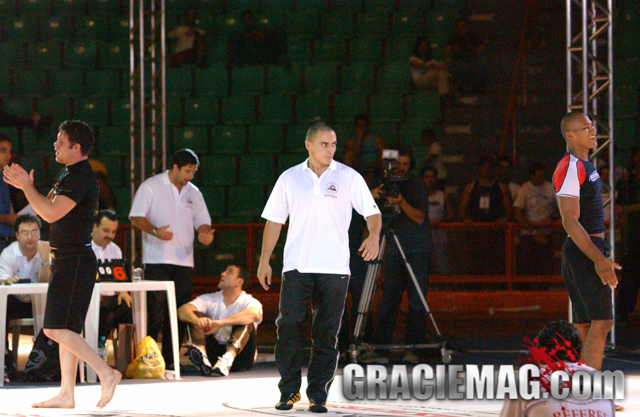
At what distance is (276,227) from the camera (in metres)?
5.37

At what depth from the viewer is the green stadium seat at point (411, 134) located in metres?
12.9

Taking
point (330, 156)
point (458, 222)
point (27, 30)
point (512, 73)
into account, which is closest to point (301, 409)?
point (330, 156)

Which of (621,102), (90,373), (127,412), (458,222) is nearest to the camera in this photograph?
(127,412)

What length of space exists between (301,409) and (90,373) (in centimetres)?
222

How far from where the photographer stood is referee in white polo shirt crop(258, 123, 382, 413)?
17.2 feet

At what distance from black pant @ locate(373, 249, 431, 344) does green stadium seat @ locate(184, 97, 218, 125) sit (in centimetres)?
610

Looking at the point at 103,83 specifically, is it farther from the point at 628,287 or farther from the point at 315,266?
the point at 315,266

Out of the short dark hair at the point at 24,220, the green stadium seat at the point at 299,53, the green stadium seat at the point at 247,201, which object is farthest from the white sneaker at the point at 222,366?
the green stadium seat at the point at 299,53

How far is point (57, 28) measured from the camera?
14.9 m

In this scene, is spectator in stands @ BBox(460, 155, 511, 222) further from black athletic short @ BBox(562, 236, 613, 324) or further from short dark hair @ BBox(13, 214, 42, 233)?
black athletic short @ BBox(562, 236, 613, 324)

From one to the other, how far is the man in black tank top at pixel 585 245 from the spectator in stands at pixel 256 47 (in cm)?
928

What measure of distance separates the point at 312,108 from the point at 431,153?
6.41 feet

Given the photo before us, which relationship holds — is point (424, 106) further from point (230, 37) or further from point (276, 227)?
point (276, 227)

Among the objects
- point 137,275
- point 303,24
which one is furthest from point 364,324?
point 303,24
